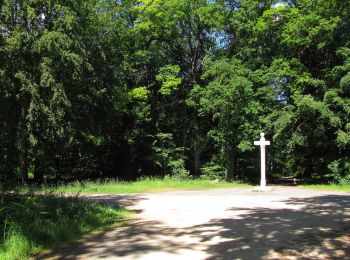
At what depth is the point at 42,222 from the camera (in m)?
9.46

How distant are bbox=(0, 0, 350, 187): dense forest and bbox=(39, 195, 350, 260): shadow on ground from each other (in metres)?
17.2

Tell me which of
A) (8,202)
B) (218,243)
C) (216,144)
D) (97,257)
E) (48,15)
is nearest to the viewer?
(97,257)

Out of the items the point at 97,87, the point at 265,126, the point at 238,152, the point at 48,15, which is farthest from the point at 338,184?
the point at 48,15

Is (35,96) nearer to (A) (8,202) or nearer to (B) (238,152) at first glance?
(B) (238,152)

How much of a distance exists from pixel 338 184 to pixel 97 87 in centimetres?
1851

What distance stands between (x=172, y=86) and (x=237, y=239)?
29.5m

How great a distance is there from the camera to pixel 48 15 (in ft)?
102

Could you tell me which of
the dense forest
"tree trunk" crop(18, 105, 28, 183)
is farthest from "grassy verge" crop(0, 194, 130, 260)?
"tree trunk" crop(18, 105, 28, 183)

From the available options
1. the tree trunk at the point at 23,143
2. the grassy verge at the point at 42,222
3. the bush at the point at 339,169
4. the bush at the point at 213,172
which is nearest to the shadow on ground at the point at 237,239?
the grassy verge at the point at 42,222

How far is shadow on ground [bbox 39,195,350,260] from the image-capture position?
7426 mm

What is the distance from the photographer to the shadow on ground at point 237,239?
7.43 metres

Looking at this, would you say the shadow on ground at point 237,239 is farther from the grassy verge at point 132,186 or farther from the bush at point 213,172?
the bush at point 213,172

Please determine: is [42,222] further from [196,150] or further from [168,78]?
[196,150]

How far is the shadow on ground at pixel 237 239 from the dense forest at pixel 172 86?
17244 millimetres
